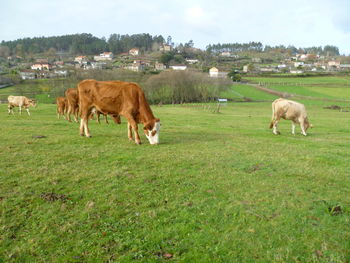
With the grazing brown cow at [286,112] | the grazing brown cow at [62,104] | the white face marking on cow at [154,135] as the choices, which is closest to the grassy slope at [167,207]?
the white face marking on cow at [154,135]

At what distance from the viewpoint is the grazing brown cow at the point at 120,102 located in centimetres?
1148

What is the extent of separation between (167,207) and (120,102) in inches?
274

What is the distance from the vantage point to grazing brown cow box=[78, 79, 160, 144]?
11484 millimetres

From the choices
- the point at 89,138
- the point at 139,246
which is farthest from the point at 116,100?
the point at 139,246

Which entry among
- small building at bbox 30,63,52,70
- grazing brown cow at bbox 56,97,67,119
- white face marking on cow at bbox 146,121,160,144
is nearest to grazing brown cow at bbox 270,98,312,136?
white face marking on cow at bbox 146,121,160,144

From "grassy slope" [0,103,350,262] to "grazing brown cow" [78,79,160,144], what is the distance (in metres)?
2.08

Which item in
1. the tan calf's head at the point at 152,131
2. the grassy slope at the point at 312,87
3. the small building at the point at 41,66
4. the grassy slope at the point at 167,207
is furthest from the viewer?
the small building at the point at 41,66

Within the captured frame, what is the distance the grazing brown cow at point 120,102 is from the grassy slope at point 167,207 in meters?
2.08

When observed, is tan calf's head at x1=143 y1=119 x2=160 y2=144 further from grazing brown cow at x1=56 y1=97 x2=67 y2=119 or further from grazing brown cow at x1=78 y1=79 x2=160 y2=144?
grazing brown cow at x1=56 y1=97 x2=67 y2=119

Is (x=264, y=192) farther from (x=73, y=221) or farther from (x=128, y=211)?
(x=73, y=221)

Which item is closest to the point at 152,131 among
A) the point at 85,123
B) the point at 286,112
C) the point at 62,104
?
the point at 85,123

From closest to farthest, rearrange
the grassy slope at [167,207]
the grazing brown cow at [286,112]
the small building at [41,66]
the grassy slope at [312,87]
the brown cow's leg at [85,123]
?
1. the grassy slope at [167,207]
2. the brown cow's leg at [85,123]
3. the grazing brown cow at [286,112]
4. the grassy slope at [312,87]
5. the small building at [41,66]

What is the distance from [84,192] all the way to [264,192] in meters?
4.40

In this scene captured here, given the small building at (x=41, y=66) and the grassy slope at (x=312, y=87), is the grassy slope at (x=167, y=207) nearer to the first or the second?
the grassy slope at (x=312, y=87)
